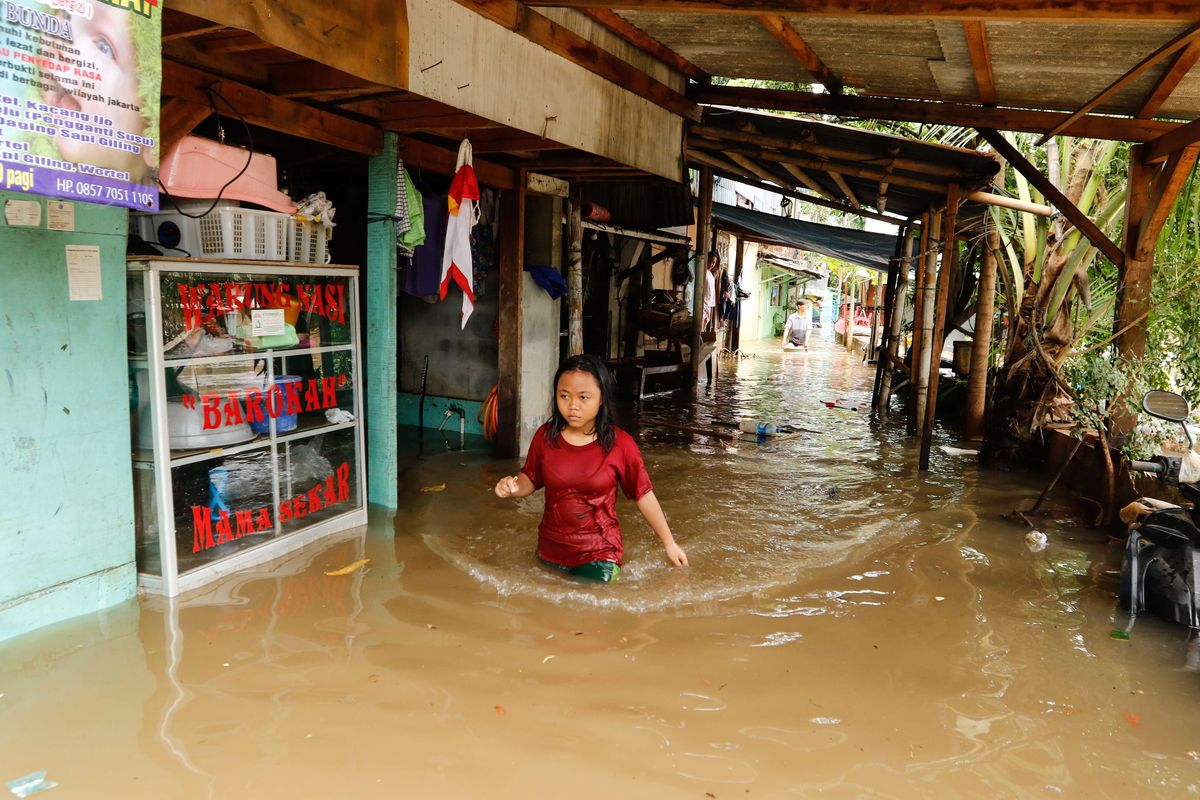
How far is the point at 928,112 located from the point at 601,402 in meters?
4.79

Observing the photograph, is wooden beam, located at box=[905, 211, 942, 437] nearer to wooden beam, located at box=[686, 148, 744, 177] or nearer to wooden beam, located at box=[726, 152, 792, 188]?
wooden beam, located at box=[726, 152, 792, 188]

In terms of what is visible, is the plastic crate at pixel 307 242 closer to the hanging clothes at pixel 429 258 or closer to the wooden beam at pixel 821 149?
the hanging clothes at pixel 429 258

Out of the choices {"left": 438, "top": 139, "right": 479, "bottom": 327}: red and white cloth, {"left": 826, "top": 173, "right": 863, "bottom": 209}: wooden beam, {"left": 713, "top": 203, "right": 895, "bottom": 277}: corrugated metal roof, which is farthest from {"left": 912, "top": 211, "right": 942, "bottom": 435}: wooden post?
{"left": 438, "top": 139, "right": 479, "bottom": 327}: red and white cloth

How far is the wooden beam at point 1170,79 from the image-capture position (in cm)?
541

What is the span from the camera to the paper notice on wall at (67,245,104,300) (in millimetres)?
3975

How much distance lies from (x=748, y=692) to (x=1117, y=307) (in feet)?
18.9

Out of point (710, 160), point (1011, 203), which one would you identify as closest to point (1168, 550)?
point (1011, 203)

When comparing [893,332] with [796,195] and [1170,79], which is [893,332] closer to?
[796,195]

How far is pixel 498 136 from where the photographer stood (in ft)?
20.3

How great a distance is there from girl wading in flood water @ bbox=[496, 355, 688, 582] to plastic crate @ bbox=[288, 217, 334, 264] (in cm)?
203

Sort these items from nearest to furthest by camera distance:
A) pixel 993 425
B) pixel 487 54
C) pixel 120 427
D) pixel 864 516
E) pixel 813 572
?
pixel 120 427 → pixel 487 54 → pixel 813 572 → pixel 864 516 → pixel 993 425

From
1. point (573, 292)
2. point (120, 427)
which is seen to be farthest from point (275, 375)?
point (573, 292)

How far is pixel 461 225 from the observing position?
6.12 meters

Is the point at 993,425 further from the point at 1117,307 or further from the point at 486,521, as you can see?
the point at 486,521
